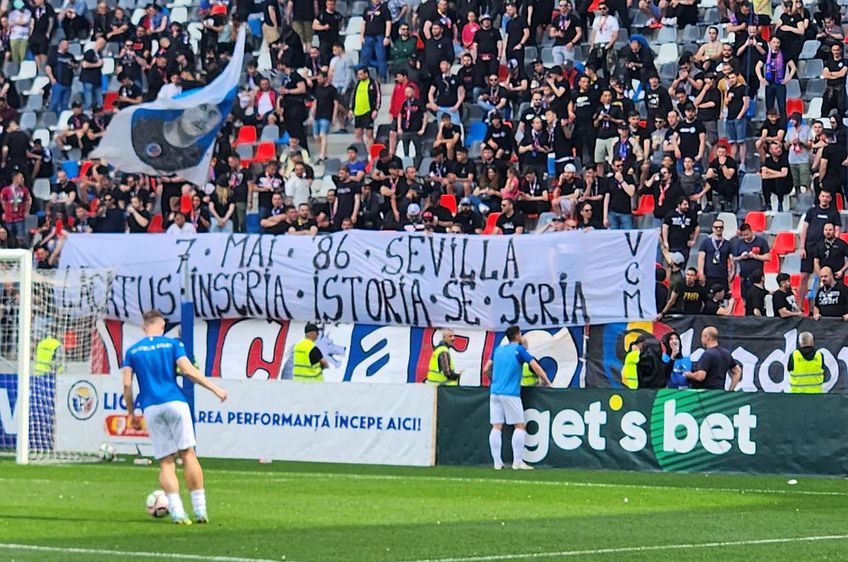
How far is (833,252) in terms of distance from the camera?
2703cm

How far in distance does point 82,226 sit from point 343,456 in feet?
35.2

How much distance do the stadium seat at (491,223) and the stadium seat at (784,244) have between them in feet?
15.0

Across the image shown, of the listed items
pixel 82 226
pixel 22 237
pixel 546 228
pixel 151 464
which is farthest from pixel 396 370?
pixel 22 237

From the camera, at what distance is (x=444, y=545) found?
14719 mm

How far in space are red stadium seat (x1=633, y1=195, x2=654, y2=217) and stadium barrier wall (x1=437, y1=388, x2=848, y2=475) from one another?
19.3ft

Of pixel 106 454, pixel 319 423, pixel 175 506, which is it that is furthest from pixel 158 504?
pixel 106 454

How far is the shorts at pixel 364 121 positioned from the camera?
113ft

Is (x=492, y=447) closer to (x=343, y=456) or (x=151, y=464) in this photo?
(x=343, y=456)

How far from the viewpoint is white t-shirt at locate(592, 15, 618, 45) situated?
106 ft

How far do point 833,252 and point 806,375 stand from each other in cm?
259

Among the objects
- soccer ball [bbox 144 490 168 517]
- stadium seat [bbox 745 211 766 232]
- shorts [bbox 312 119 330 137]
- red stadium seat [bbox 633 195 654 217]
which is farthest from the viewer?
shorts [bbox 312 119 330 137]

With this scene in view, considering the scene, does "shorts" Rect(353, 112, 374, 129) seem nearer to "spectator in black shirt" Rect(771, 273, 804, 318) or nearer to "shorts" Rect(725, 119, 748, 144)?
"shorts" Rect(725, 119, 748, 144)

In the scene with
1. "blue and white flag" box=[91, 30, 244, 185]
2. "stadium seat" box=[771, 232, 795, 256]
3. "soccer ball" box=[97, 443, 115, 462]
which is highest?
"blue and white flag" box=[91, 30, 244, 185]

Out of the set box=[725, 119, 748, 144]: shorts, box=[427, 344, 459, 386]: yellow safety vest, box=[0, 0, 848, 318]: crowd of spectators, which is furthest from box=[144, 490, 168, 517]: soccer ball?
box=[725, 119, 748, 144]: shorts
